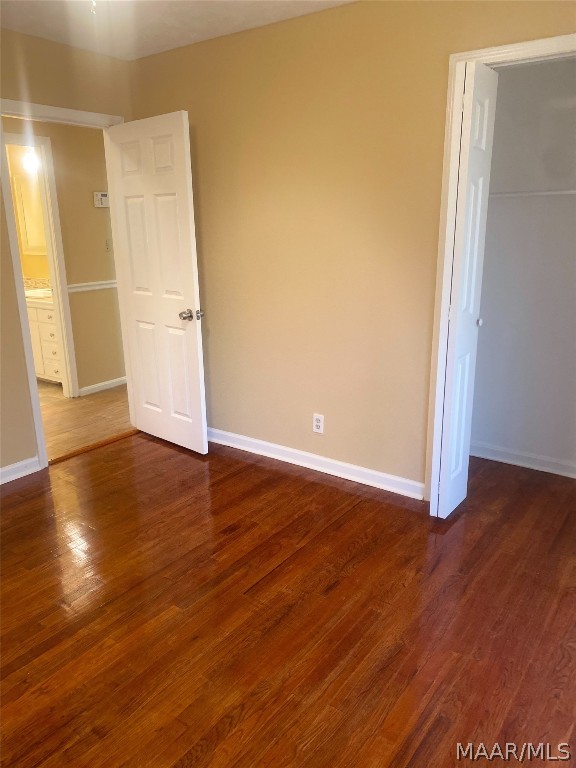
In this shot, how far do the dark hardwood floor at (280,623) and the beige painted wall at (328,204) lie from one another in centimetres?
58

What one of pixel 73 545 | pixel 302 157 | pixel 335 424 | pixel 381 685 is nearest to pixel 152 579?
pixel 73 545

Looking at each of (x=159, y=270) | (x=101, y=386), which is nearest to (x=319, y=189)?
(x=159, y=270)

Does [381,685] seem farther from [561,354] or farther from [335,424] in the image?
[561,354]

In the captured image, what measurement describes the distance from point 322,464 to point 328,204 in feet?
4.94

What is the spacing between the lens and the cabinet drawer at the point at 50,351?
5.14m

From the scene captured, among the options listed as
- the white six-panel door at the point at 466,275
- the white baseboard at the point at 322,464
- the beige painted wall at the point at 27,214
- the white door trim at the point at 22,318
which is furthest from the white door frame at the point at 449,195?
the beige painted wall at the point at 27,214

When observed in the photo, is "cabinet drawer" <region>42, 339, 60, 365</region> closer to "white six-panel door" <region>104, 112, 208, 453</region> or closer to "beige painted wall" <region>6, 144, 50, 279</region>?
"beige painted wall" <region>6, 144, 50, 279</region>

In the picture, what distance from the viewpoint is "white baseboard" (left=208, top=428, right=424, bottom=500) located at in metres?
3.14

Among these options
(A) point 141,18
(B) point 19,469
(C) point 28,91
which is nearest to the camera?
(A) point 141,18

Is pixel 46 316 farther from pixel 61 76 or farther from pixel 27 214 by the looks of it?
pixel 61 76

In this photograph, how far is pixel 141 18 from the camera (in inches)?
114

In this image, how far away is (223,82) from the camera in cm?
328

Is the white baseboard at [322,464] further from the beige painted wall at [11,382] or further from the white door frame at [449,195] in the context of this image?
the beige painted wall at [11,382]

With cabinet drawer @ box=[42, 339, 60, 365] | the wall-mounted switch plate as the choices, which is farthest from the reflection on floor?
the wall-mounted switch plate
